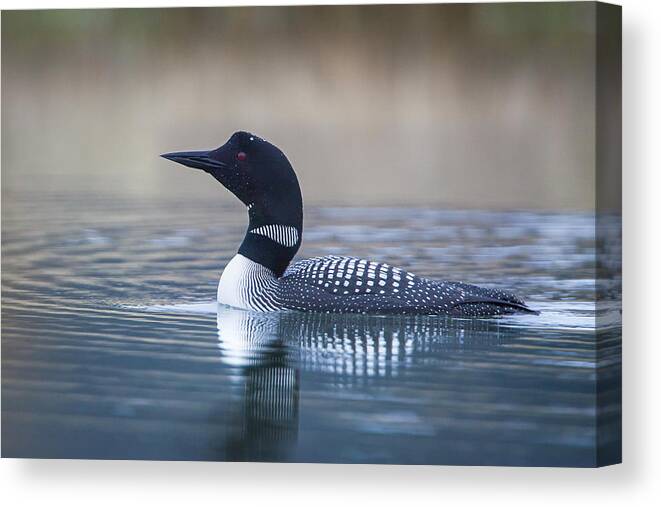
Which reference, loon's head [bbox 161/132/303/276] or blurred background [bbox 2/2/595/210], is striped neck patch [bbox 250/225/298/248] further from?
blurred background [bbox 2/2/595/210]

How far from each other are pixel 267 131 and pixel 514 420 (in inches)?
60.2

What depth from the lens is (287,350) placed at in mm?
6145

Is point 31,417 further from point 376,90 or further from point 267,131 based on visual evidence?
point 376,90

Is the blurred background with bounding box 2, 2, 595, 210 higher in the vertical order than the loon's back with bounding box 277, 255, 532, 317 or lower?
higher

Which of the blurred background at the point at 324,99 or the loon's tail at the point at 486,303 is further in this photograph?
the loon's tail at the point at 486,303

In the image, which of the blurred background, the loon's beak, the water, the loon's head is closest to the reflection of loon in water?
the water

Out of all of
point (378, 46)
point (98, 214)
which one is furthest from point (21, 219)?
point (378, 46)

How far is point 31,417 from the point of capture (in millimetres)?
6195

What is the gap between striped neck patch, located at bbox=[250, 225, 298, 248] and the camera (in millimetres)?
6328

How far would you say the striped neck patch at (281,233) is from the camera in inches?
249

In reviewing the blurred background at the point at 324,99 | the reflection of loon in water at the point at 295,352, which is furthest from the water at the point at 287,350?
the blurred background at the point at 324,99

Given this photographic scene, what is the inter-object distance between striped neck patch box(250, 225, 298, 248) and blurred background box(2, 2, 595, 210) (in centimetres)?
16

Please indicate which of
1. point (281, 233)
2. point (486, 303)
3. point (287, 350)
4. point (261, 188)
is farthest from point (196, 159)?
point (486, 303)

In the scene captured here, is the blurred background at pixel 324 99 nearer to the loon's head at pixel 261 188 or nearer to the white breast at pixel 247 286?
the loon's head at pixel 261 188
